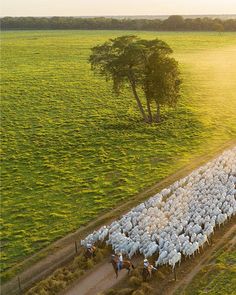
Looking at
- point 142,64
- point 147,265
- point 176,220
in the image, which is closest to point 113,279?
point 147,265

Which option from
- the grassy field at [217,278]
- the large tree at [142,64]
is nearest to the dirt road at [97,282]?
the grassy field at [217,278]

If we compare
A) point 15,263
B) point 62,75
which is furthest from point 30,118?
point 15,263

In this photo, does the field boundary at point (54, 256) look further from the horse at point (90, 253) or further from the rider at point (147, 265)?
the rider at point (147, 265)

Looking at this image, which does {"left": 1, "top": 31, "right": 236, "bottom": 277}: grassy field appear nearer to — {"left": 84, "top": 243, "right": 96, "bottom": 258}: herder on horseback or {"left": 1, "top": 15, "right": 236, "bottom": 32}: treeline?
{"left": 84, "top": 243, "right": 96, "bottom": 258}: herder on horseback

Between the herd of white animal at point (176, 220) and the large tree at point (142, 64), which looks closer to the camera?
the herd of white animal at point (176, 220)

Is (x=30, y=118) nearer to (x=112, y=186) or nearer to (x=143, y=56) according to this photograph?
(x=143, y=56)

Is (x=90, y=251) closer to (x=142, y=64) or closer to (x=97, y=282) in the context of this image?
(x=97, y=282)

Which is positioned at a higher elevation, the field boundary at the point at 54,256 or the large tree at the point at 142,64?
the large tree at the point at 142,64
